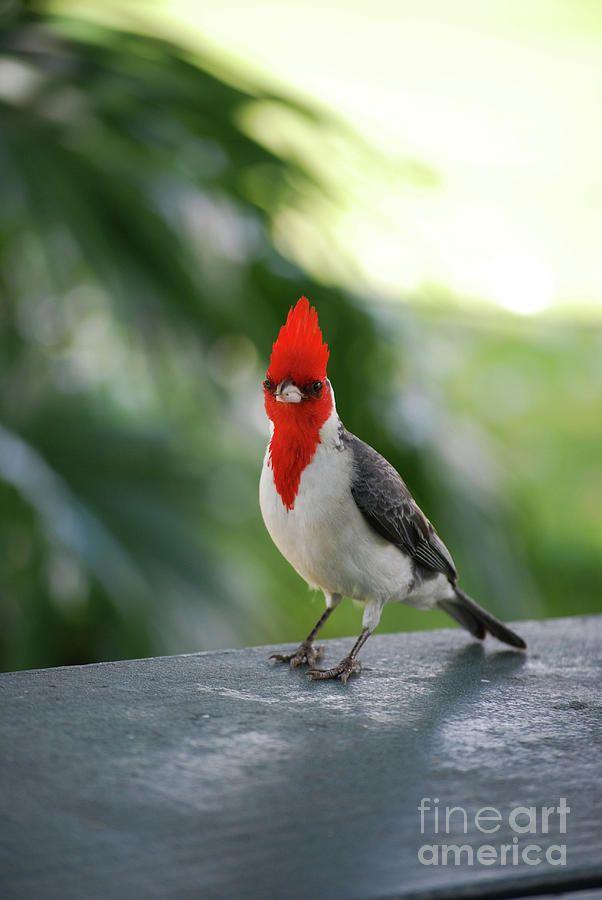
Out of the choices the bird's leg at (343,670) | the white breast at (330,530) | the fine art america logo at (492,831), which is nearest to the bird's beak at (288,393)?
the white breast at (330,530)

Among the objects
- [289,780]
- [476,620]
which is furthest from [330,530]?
[289,780]

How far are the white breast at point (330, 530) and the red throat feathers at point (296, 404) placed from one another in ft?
0.05

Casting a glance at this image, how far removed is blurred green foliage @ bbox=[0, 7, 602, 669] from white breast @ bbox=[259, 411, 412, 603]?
0.61 meters

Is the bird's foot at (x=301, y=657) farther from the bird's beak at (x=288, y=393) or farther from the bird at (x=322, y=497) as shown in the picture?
the bird's beak at (x=288, y=393)

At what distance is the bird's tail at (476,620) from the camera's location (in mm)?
1721

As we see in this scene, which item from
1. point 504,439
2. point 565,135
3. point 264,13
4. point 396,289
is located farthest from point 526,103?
point 504,439

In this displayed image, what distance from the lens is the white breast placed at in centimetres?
156

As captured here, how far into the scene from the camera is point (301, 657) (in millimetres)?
1604

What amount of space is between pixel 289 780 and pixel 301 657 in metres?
0.53

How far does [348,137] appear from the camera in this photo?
249 cm

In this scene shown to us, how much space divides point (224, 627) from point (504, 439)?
3397 mm

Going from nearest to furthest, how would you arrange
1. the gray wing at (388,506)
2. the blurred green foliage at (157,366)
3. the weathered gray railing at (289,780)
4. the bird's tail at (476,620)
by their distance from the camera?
the weathered gray railing at (289,780)
the gray wing at (388,506)
the bird's tail at (476,620)
the blurred green foliage at (157,366)

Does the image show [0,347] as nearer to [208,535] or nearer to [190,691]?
[208,535]

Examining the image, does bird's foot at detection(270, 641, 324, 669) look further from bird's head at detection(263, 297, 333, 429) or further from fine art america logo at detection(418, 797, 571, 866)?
fine art america logo at detection(418, 797, 571, 866)
